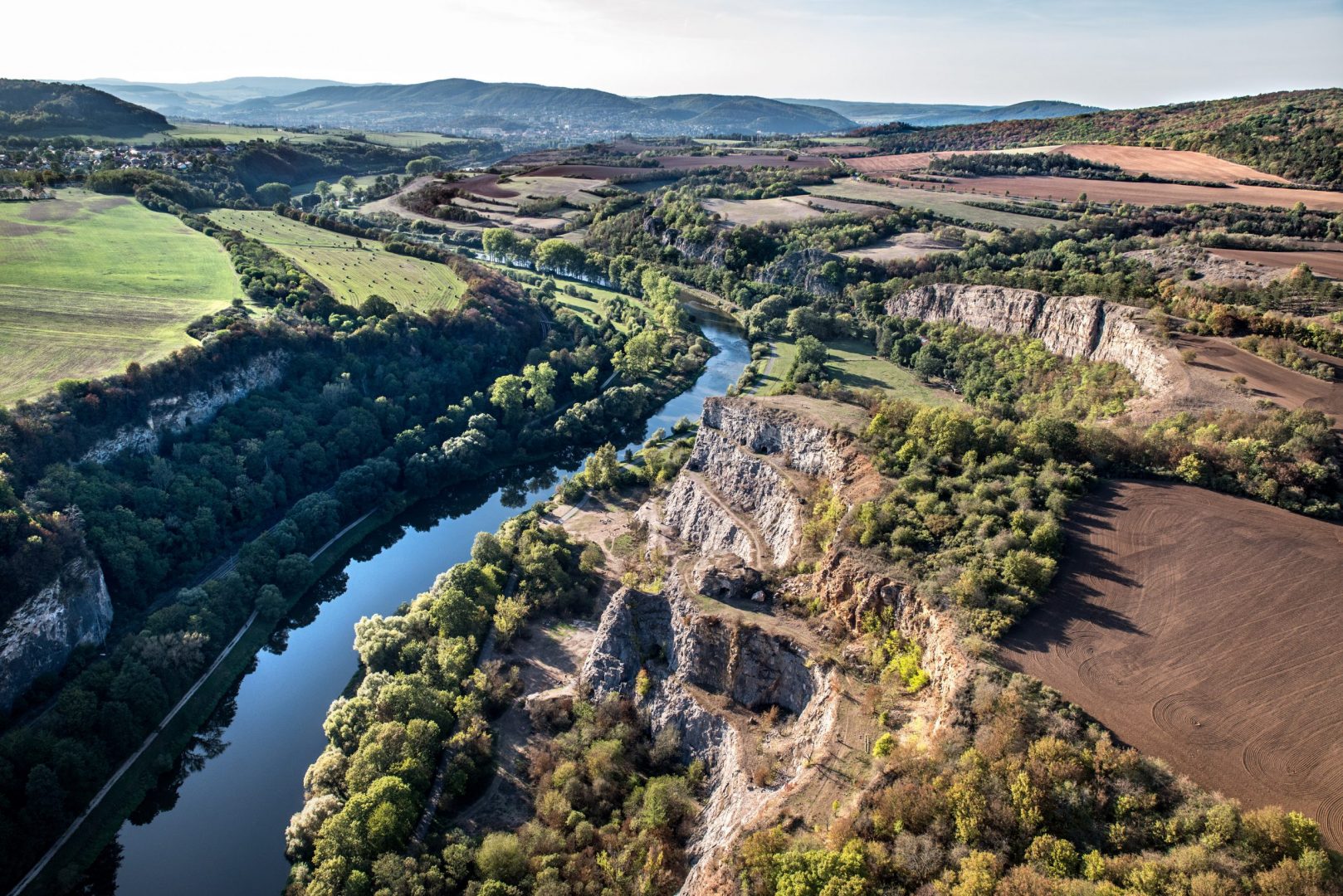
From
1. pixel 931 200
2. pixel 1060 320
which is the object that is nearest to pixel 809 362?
pixel 1060 320

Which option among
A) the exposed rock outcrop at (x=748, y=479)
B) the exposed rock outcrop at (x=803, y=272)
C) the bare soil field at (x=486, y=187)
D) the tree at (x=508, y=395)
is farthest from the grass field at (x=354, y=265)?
the exposed rock outcrop at (x=748, y=479)

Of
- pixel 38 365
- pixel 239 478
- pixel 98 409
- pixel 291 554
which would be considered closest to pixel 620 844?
pixel 291 554

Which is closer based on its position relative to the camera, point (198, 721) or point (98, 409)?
point (198, 721)

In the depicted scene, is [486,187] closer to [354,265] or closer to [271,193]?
[271,193]

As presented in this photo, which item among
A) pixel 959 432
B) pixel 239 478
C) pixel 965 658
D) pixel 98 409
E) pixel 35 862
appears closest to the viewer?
pixel 965 658

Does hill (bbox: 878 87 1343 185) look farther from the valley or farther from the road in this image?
the road

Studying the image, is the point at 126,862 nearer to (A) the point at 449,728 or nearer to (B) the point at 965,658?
(A) the point at 449,728

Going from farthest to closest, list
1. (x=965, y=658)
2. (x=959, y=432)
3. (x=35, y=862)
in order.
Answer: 1. (x=959, y=432)
2. (x=35, y=862)
3. (x=965, y=658)

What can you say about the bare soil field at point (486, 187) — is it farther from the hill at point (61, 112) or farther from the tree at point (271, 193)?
the hill at point (61, 112)
